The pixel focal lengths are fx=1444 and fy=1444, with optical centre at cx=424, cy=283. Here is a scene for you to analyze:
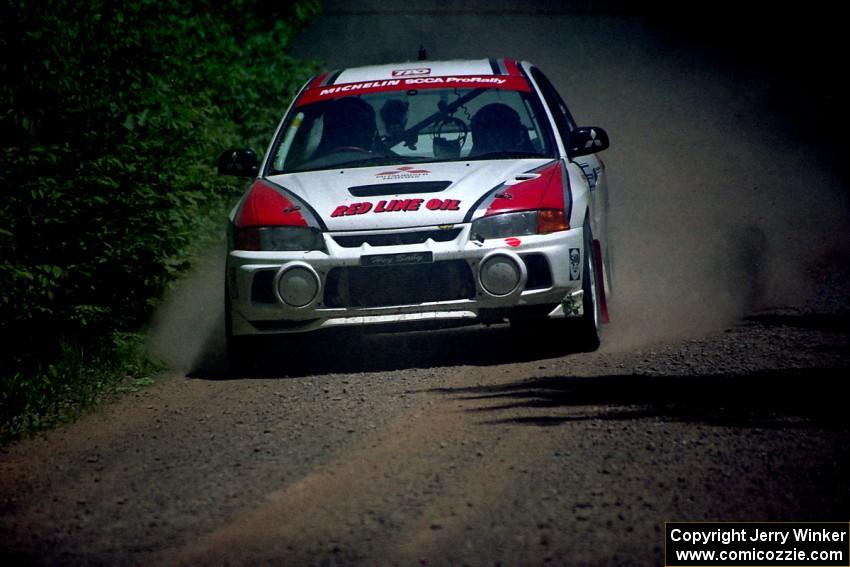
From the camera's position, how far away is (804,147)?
19375 mm

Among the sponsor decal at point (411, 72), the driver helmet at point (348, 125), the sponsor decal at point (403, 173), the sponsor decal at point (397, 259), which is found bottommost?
the sponsor decal at point (397, 259)

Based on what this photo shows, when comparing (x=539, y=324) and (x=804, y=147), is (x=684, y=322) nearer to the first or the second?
(x=539, y=324)

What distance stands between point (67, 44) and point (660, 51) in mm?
14257

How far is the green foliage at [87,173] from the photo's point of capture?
29.3ft

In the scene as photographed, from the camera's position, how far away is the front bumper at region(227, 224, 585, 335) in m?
7.95

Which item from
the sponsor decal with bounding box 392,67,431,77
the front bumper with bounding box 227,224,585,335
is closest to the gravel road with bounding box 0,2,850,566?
the front bumper with bounding box 227,224,585,335

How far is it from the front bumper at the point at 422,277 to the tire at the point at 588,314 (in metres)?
0.16

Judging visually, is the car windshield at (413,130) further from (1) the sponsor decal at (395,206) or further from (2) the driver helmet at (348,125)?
(1) the sponsor decal at (395,206)

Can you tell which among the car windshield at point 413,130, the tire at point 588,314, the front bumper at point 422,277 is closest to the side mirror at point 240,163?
the car windshield at point 413,130

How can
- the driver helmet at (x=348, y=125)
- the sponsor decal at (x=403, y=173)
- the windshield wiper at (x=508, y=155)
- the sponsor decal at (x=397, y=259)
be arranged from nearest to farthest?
the sponsor decal at (x=397, y=259) → the sponsor decal at (x=403, y=173) → the windshield wiper at (x=508, y=155) → the driver helmet at (x=348, y=125)

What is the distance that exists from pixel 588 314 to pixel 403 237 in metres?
1.18

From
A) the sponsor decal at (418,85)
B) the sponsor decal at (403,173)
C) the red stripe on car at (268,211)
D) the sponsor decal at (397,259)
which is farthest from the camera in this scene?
the sponsor decal at (418,85)

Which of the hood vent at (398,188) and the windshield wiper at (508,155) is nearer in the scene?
the hood vent at (398,188)

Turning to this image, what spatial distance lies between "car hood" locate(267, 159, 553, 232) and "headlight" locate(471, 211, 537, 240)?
9 cm
